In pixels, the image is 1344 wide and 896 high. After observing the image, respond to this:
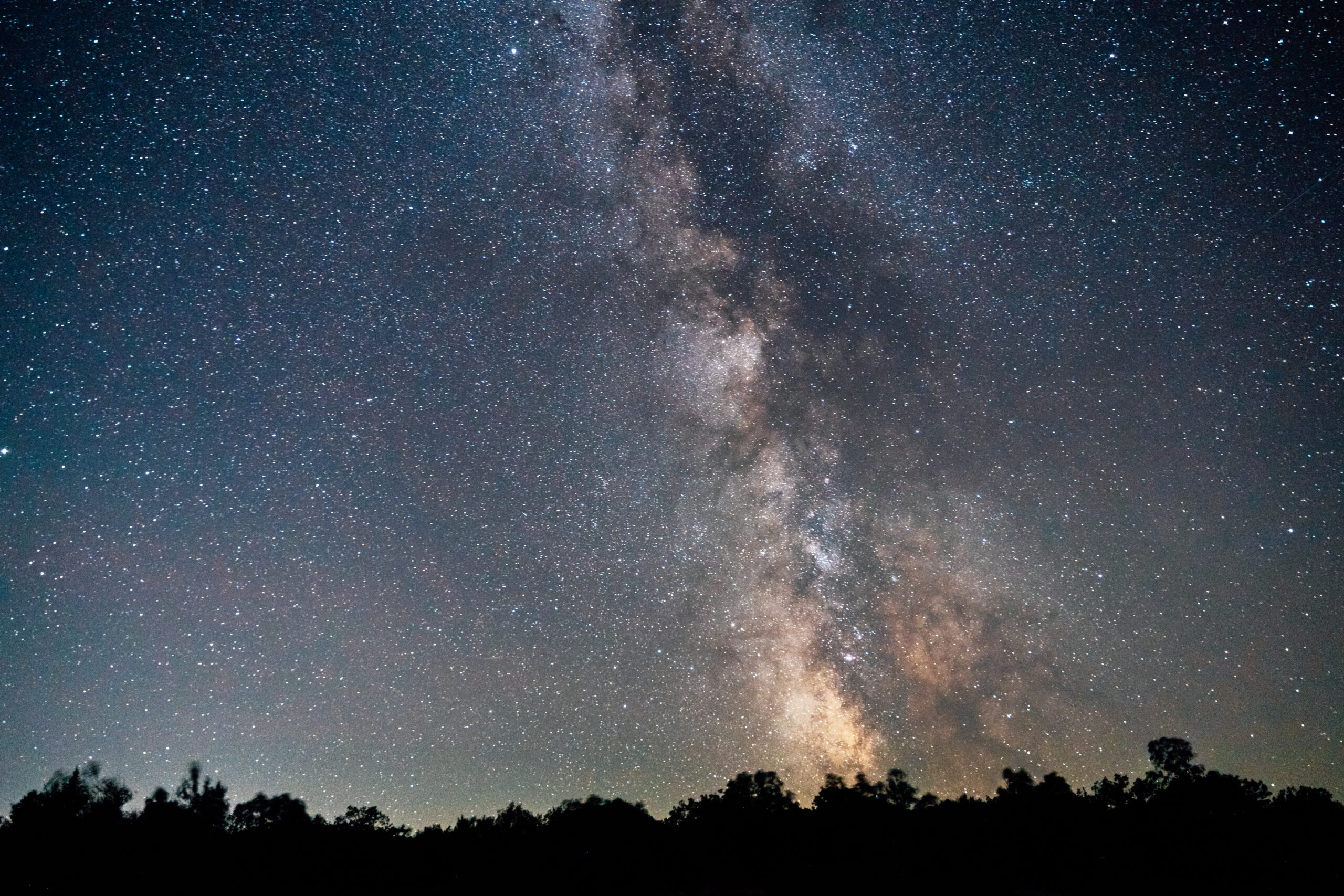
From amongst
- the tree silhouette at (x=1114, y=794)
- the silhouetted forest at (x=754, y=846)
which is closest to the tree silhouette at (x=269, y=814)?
the silhouetted forest at (x=754, y=846)

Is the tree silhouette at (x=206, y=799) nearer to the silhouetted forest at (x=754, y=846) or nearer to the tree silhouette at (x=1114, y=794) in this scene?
the silhouetted forest at (x=754, y=846)

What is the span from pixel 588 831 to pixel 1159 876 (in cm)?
2463

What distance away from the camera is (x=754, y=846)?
112 ft

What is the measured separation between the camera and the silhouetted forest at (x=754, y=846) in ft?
94.7

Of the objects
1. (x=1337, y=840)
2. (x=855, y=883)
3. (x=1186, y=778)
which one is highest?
(x=1186, y=778)

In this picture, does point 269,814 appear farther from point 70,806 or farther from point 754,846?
point 754,846

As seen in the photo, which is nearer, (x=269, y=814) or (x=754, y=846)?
(x=754, y=846)

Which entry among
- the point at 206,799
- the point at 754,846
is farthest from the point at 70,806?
the point at 754,846

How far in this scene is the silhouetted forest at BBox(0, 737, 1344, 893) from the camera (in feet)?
94.7

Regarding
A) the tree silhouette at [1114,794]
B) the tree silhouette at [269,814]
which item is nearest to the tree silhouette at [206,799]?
the tree silhouette at [269,814]

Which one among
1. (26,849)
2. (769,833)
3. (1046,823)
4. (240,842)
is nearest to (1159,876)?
(1046,823)

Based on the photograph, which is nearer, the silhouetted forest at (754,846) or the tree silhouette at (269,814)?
the silhouetted forest at (754,846)

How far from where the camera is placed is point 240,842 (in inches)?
1276

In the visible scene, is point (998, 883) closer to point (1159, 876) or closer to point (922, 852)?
point (922, 852)
